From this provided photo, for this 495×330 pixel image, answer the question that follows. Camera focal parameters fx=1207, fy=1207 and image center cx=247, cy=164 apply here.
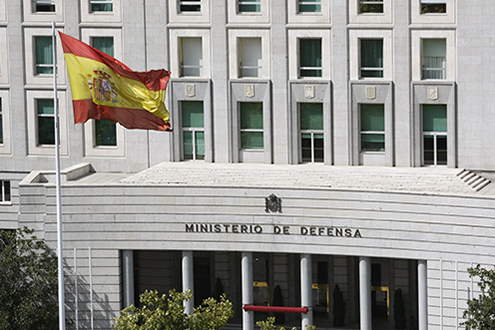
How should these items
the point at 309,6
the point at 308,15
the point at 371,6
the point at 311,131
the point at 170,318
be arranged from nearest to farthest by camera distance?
the point at 170,318 → the point at 371,6 → the point at 308,15 → the point at 309,6 → the point at 311,131

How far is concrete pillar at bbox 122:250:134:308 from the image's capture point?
62.6 m

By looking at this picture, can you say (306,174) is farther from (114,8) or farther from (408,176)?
(114,8)

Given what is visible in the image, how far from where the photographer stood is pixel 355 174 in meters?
62.6

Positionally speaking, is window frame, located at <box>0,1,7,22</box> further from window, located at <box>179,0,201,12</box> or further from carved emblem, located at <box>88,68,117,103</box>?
carved emblem, located at <box>88,68,117,103</box>

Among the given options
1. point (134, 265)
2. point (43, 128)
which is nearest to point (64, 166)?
point (43, 128)

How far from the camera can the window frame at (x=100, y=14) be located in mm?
65750

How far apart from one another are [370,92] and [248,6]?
316 inches

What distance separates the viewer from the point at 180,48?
65.6 m

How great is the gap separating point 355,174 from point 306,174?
2540mm

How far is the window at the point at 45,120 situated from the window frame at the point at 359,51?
1706 cm

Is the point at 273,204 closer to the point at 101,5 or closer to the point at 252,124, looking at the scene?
the point at 252,124

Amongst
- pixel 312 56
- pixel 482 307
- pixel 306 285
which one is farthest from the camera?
pixel 312 56

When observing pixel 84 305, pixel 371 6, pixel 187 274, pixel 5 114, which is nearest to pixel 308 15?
pixel 371 6

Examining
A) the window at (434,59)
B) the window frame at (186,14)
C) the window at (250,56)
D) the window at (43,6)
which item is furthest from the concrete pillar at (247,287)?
the window at (43,6)
